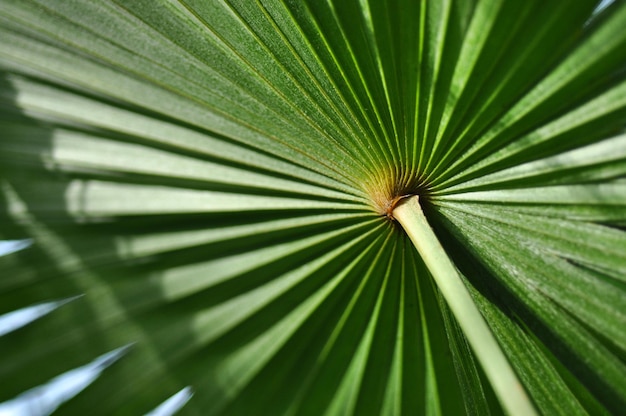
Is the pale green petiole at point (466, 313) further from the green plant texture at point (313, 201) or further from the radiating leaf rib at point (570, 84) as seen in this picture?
the radiating leaf rib at point (570, 84)

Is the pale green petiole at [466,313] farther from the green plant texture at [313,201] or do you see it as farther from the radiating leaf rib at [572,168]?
the radiating leaf rib at [572,168]

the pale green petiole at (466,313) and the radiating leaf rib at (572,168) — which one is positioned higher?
the radiating leaf rib at (572,168)

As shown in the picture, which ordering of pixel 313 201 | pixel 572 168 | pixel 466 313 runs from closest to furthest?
1. pixel 466 313
2. pixel 572 168
3. pixel 313 201

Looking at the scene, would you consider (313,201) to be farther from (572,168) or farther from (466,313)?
(572,168)

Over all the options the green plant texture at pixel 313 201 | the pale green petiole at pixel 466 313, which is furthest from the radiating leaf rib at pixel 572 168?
the pale green petiole at pixel 466 313

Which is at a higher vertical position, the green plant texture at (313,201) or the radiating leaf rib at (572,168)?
the radiating leaf rib at (572,168)

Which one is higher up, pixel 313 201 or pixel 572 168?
pixel 572 168

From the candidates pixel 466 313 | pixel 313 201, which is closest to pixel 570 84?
pixel 466 313

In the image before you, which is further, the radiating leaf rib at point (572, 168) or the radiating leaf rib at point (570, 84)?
the radiating leaf rib at point (572, 168)

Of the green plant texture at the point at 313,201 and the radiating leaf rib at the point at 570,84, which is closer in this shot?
the radiating leaf rib at the point at 570,84
